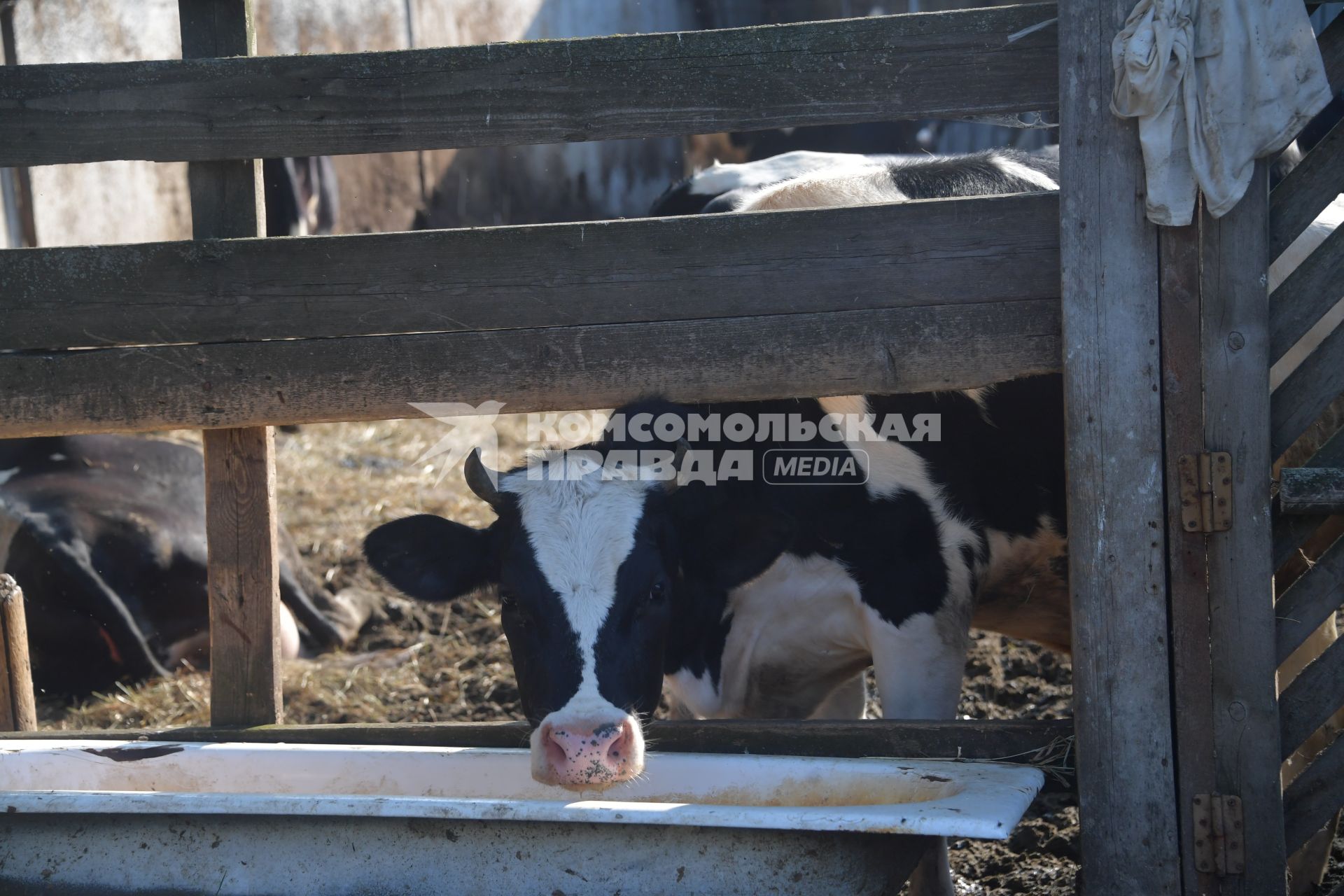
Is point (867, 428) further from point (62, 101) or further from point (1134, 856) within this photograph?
point (62, 101)

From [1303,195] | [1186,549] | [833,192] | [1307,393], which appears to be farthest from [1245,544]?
[833,192]

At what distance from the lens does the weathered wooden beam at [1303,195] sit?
8.57 feet

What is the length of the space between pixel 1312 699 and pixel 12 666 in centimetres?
324

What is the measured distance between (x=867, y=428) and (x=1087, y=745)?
110 cm

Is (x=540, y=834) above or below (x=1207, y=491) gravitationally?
below

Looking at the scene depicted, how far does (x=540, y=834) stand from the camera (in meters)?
2.48

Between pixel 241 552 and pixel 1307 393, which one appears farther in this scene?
pixel 241 552

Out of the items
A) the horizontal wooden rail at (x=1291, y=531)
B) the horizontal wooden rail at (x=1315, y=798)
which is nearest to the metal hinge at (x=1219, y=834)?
the horizontal wooden rail at (x=1315, y=798)

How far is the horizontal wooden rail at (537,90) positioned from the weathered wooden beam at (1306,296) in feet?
2.02

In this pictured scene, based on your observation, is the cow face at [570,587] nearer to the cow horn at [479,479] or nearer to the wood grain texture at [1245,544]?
the cow horn at [479,479]

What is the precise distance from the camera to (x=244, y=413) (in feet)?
9.55

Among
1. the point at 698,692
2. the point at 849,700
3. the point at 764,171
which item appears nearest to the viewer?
the point at 698,692

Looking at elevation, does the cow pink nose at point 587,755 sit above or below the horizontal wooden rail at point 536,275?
below

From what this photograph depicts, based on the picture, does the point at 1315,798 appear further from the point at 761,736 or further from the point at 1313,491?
the point at 761,736
